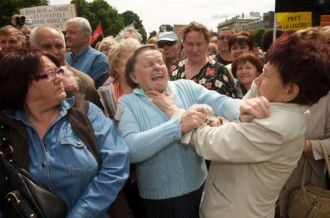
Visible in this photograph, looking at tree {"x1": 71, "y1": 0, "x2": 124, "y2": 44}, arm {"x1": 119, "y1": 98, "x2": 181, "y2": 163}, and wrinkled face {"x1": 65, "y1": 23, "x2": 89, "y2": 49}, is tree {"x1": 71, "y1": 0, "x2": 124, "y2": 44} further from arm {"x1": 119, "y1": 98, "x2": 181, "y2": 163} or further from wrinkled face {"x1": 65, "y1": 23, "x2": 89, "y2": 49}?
arm {"x1": 119, "y1": 98, "x2": 181, "y2": 163}

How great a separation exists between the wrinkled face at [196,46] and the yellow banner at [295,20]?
3.14 meters

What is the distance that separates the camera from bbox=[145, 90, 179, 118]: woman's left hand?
77.7 inches

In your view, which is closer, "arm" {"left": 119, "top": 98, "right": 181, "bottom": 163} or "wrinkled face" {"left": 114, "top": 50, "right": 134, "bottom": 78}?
"arm" {"left": 119, "top": 98, "right": 181, "bottom": 163}

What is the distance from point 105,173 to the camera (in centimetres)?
182

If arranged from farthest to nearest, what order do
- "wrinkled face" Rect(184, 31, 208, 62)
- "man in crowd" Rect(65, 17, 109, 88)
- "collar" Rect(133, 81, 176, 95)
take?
"man in crowd" Rect(65, 17, 109, 88) → "wrinkled face" Rect(184, 31, 208, 62) → "collar" Rect(133, 81, 176, 95)

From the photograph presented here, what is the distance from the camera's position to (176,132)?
5.93ft

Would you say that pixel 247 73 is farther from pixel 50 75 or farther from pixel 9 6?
pixel 9 6

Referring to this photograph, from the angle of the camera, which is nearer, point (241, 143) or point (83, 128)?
point (241, 143)

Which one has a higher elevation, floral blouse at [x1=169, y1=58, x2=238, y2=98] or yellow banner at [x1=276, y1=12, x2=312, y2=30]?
yellow banner at [x1=276, y1=12, x2=312, y2=30]

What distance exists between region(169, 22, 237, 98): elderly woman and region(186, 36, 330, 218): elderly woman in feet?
4.95

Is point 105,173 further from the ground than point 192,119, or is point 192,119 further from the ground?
point 192,119

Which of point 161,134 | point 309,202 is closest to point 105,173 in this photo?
point 161,134

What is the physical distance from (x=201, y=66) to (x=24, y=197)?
2468mm

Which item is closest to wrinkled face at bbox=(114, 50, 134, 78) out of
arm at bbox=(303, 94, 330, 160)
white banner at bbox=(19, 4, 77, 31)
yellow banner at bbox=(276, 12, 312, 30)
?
arm at bbox=(303, 94, 330, 160)
